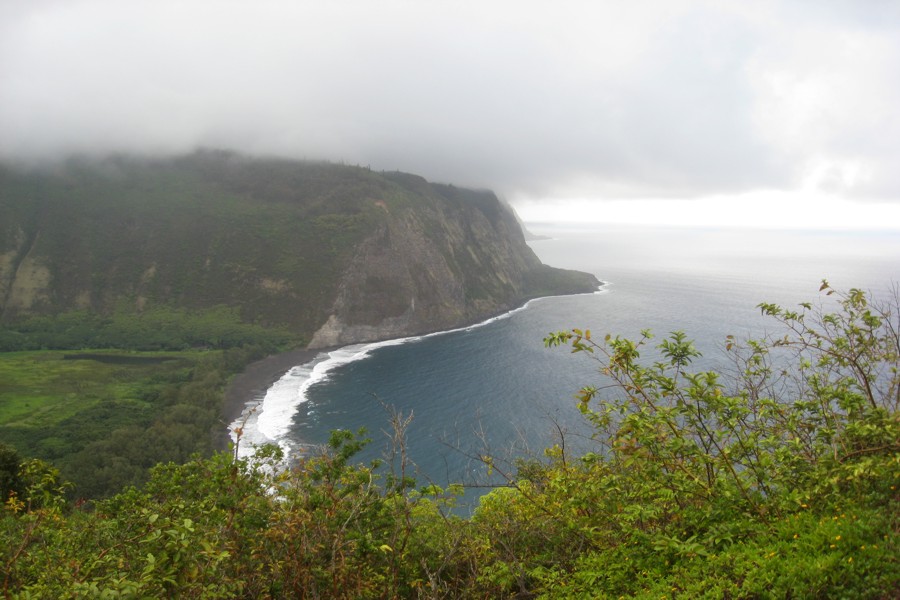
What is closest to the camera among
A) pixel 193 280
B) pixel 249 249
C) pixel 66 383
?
pixel 66 383

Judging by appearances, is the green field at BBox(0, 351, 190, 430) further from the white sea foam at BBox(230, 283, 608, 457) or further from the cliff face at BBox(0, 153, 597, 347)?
the cliff face at BBox(0, 153, 597, 347)

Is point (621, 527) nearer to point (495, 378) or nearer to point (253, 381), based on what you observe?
point (495, 378)

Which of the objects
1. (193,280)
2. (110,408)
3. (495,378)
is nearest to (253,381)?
(110,408)

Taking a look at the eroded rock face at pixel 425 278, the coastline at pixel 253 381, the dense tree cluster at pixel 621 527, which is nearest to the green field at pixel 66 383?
the coastline at pixel 253 381

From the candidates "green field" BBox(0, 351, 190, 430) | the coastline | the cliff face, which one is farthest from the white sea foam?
"green field" BBox(0, 351, 190, 430)

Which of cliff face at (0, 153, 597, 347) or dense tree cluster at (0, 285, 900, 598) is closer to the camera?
dense tree cluster at (0, 285, 900, 598)

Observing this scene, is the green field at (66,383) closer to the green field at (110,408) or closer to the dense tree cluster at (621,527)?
the green field at (110,408)
